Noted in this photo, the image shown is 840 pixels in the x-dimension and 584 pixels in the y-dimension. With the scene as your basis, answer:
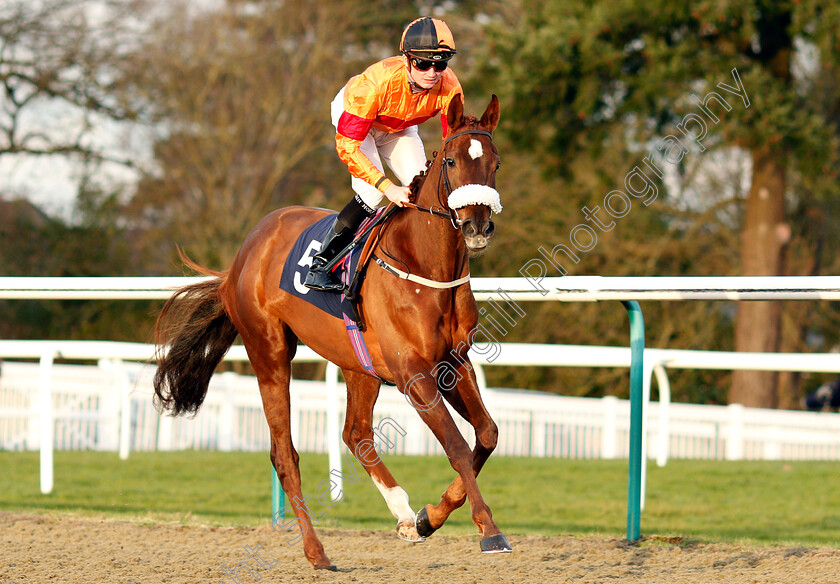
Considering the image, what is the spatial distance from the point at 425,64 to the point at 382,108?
0.28 metres

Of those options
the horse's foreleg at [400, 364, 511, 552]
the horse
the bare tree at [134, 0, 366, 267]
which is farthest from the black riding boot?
the bare tree at [134, 0, 366, 267]

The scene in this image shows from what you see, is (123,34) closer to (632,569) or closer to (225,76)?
(225,76)

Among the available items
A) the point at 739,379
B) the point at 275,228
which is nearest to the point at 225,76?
the point at 739,379

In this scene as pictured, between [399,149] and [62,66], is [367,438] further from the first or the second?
[62,66]

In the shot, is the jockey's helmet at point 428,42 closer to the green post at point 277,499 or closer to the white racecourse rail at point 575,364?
the white racecourse rail at point 575,364

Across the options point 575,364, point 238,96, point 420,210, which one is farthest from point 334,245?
point 238,96

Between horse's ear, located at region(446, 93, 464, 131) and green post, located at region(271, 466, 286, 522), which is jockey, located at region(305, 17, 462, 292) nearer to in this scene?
horse's ear, located at region(446, 93, 464, 131)

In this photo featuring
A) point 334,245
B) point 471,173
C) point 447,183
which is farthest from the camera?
point 334,245

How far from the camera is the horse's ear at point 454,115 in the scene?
3.36 meters

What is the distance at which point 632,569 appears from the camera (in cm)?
358

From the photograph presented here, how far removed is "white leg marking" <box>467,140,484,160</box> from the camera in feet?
10.7

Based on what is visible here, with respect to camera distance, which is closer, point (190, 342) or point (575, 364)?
point (190, 342)

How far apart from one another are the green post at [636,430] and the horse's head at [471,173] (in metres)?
1.21

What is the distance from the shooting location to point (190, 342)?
190 inches
